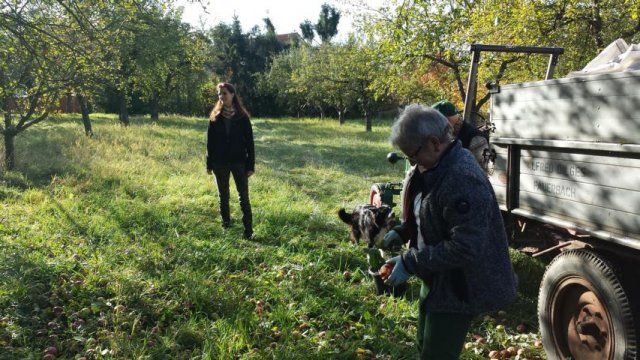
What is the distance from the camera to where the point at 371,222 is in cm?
528

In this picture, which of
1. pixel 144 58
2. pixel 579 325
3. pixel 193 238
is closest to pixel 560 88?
pixel 579 325

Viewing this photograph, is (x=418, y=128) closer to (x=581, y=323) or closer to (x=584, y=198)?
(x=584, y=198)

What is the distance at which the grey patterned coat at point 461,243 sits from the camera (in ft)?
6.62

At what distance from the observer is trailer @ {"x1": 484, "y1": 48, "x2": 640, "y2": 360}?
2639 millimetres

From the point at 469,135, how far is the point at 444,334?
8.00ft

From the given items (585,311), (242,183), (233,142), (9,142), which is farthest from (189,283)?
(9,142)

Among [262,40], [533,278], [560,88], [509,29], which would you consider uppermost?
[262,40]

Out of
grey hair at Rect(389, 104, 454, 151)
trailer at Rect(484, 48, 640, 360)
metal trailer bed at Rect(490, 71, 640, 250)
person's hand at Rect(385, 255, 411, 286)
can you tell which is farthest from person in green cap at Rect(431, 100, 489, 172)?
person's hand at Rect(385, 255, 411, 286)

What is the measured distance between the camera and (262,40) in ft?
167

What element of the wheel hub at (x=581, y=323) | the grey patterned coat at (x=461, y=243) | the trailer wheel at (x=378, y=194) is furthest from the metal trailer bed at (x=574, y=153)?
the trailer wheel at (x=378, y=194)

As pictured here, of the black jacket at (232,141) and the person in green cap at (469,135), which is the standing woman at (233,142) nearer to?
the black jacket at (232,141)

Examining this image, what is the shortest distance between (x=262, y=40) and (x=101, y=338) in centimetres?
5032

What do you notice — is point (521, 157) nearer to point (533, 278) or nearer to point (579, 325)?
point (579, 325)

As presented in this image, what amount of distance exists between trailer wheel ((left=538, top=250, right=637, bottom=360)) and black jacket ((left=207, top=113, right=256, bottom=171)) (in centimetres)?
396
